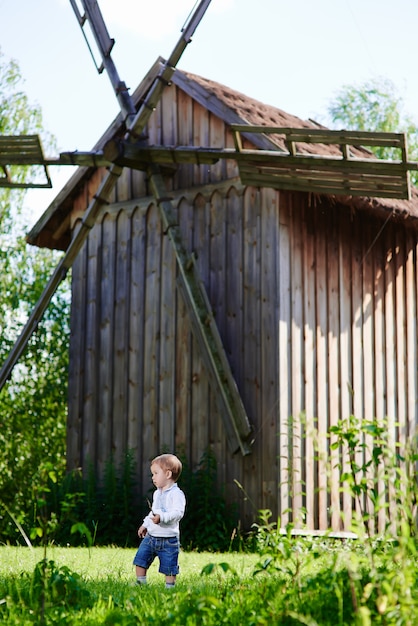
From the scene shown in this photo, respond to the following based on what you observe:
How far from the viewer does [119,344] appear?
1242cm

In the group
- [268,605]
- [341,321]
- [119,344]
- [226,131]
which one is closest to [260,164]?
[226,131]

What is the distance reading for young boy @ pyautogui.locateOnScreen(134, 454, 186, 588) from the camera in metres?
6.31

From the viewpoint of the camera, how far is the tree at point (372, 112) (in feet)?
75.2

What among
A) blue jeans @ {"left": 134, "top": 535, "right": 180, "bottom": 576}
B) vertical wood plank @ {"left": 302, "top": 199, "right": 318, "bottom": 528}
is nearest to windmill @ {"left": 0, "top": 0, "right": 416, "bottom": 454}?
vertical wood plank @ {"left": 302, "top": 199, "right": 318, "bottom": 528}

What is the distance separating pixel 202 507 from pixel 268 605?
630cm

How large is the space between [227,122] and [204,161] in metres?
0.63

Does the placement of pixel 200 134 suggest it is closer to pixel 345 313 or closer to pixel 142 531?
pixel 345 313

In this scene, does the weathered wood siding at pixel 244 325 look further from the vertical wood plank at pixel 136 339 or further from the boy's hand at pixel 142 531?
the boy's hand at pixel 142 531

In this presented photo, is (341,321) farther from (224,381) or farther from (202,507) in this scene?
(202,507)

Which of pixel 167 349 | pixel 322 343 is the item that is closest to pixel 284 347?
pixel 322 343

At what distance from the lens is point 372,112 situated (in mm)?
23234

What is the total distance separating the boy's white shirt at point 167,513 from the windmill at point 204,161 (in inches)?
154

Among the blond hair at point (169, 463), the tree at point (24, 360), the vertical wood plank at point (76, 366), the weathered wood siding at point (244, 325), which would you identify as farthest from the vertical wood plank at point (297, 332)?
the tree at point (24, 360)

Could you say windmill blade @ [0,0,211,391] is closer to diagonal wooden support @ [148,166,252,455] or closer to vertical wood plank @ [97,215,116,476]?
vertical wood plank @ [97,215,116,476]
